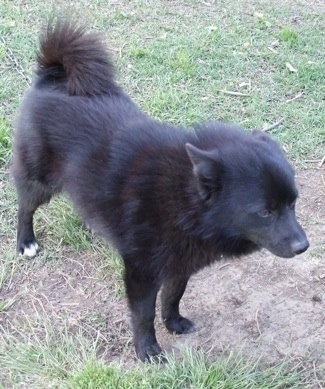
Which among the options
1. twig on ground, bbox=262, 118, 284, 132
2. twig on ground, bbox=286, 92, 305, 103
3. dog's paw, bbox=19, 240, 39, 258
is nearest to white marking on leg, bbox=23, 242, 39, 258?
dog's paw, bbox=19, 240, 39, 258

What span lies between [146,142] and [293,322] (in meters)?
1.31

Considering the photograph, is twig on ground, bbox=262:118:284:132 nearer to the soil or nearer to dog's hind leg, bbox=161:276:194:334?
the soil

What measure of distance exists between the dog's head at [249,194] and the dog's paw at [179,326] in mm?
802

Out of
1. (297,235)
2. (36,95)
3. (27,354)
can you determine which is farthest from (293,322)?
(36,95)

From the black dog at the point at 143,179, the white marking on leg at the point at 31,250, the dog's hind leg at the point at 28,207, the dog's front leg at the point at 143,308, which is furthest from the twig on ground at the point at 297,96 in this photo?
the dog's front leg at the point at 143,308

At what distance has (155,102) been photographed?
5.08m

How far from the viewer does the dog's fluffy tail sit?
Result: 3.52 m

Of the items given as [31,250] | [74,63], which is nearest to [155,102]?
[74,63]

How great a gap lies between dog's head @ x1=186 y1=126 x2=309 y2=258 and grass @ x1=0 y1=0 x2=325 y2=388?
28.9 inches

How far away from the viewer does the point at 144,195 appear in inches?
121

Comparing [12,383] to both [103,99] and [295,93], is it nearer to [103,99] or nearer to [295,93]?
[103,99]

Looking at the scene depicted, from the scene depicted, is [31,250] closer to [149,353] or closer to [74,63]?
[149,353]

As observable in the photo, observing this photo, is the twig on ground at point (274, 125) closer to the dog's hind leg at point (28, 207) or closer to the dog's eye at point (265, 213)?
the dog's hind leg at point (28, 207)

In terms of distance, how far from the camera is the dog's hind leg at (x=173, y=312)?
3.39 metres
